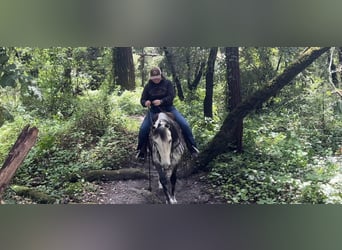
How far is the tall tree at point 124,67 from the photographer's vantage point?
10.6 feet

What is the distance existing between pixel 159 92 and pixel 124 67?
309mm

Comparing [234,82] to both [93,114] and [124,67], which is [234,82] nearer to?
[124,67]

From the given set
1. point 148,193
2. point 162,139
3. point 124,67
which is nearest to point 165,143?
point 162,139

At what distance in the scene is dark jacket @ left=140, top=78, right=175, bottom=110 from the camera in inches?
129

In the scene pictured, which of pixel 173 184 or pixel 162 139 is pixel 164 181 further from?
pixel 162 139

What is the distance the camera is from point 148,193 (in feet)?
10.6

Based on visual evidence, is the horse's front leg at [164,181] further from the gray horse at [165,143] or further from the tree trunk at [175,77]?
the tree trunk at [175,77]

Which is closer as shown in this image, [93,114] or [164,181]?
[164,181]

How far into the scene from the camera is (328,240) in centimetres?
313

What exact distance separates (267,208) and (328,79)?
100 cm

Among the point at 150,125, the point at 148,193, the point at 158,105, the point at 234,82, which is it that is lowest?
the point at 148,193

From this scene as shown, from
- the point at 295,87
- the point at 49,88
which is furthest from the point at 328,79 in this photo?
the point at 49,88

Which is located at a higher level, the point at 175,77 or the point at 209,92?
the point at 175,77
